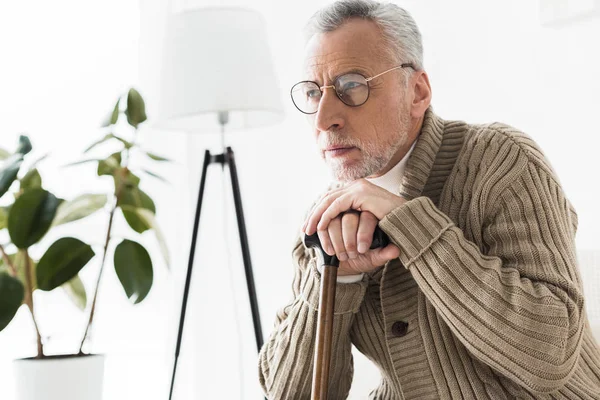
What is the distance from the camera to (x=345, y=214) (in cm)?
127

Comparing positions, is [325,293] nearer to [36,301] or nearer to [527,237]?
[527,237]

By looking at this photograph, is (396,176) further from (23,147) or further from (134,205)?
(23,147)

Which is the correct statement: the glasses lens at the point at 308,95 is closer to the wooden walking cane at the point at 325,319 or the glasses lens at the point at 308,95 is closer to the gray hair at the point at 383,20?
the gray hair at the point at 383,20

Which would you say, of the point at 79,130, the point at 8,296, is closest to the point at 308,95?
the point at 8,296

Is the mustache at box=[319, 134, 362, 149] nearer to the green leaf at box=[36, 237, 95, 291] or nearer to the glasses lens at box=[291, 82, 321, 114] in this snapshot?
the glasses lens at box=[291, 82, 321, 114]

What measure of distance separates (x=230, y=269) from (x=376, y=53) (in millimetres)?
1805

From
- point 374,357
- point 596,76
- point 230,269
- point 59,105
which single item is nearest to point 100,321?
point 230,269

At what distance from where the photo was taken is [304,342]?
4.72 feet

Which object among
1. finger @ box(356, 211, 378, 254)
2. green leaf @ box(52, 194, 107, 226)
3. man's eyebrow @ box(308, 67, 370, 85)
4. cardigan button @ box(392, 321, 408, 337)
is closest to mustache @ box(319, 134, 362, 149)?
man's eyebrow @ box(308, 67, 370, 85)

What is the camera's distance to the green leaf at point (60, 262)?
1769mm

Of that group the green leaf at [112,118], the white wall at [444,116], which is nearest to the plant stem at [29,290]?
the green leaf at [112,118]

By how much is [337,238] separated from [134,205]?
923mm

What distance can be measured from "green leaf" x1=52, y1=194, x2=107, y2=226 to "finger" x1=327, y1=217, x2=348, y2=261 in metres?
0.84

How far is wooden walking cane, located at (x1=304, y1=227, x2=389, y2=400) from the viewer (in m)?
1.16
